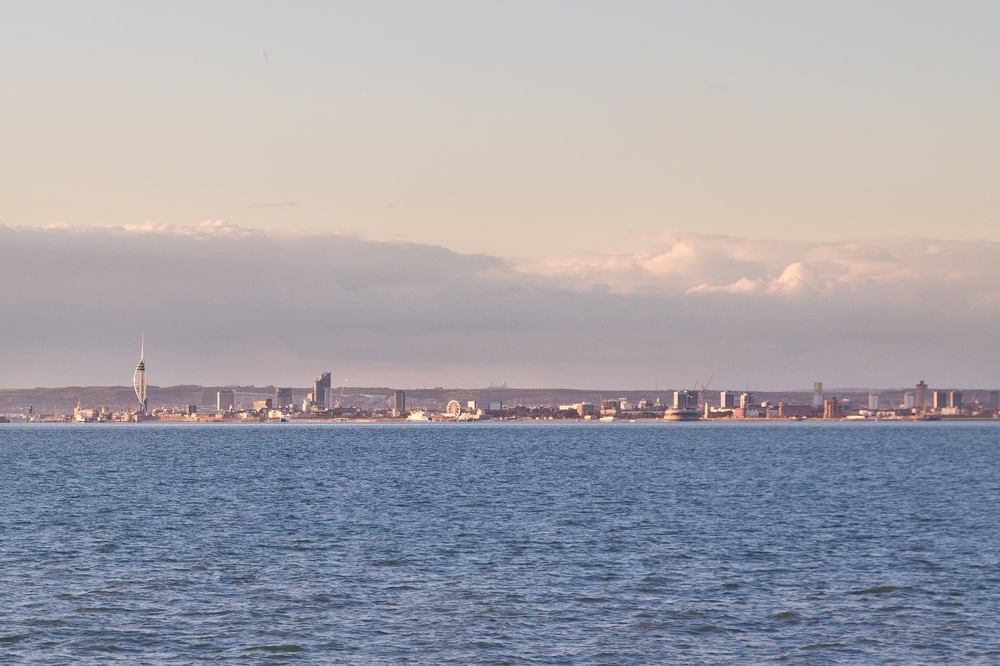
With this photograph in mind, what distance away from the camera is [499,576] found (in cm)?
4631

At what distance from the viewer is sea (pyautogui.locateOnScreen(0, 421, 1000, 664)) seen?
111ft

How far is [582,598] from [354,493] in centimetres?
5312

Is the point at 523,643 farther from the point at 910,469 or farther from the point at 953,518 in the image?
the point at 910,469

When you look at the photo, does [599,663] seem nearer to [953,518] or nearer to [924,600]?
[924,600]

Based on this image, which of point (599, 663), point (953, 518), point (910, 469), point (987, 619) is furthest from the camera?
point (910, 469)

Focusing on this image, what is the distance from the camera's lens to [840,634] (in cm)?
3534

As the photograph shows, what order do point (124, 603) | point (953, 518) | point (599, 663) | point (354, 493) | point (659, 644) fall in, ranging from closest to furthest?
point (599, 663) → point (659, 644) → point (124, 603) → point (953, 518) → point (354, 493)

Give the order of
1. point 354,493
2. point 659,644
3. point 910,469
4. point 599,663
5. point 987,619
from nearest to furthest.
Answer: point 599,663, point 659,644, point 987,619, point 354,493, point 910,469

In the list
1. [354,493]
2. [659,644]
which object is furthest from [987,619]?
[354,493]

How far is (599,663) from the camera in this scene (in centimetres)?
3188

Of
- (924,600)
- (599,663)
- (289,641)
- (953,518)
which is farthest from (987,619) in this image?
(953,518)

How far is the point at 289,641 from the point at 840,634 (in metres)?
17.2

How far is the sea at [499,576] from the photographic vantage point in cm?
3381

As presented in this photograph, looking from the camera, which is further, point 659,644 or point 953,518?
point 953,518
